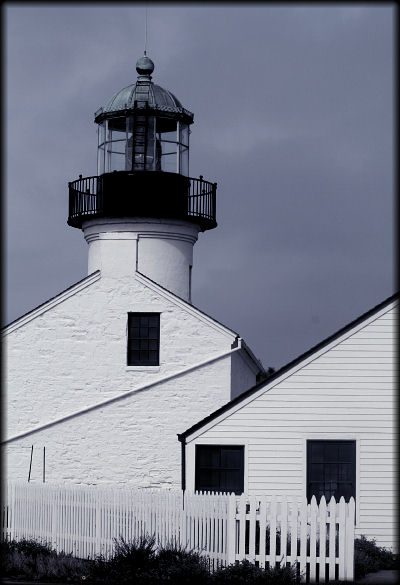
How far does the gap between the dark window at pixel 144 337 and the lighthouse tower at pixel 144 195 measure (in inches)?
50.7

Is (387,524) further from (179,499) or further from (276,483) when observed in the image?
(179,499)

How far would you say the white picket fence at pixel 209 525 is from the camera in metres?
17.4

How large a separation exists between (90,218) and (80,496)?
11742mm

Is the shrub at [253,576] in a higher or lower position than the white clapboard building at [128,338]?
lower

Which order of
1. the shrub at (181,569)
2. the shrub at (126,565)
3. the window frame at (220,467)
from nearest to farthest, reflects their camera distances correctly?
the shrub at (181,569), the shrub at (126,565), the window frame at (220,467)

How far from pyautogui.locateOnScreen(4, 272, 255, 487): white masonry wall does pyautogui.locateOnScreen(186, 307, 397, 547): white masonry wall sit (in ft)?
18.3

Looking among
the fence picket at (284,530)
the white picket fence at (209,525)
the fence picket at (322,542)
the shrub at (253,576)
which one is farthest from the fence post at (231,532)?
the fence picket at (322,542)

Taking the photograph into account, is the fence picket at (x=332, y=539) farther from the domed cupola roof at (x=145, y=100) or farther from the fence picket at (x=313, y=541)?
the domed cupola roof at (x=145, y=100)

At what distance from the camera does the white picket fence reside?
685 inches

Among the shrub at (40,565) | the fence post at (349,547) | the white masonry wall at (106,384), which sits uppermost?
the white masonry wall at (106,384)

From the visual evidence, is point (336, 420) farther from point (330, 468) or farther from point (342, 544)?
point (342, 544)

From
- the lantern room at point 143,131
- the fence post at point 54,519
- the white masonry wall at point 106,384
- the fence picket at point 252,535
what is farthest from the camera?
the lantern room at point 143,131

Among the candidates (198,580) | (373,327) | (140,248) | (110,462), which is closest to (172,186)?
(140,248)

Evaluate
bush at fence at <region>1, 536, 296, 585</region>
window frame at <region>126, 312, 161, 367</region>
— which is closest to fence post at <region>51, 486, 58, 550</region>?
bush at fence at <region>1, 536, 296, 585</region>
